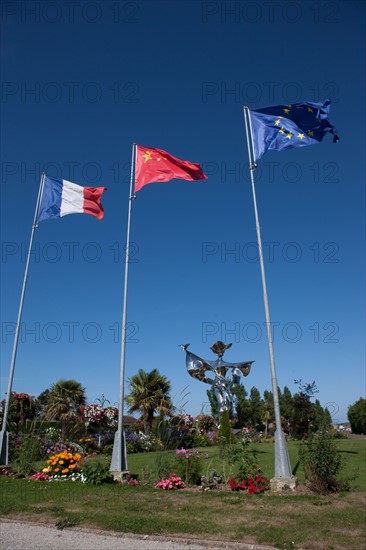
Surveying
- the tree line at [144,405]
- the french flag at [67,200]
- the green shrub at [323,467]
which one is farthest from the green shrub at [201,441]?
the green shrub at [323,467]

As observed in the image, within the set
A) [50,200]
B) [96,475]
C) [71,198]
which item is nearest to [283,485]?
[96,475]

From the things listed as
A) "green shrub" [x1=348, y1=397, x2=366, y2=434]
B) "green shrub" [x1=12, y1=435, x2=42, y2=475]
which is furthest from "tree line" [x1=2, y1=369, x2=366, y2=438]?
"green shrub" [x1=348, y1=397, x2=366, y2=434]

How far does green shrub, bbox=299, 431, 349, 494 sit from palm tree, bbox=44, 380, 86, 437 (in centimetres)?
1777

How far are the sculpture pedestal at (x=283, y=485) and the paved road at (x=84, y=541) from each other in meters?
3.97

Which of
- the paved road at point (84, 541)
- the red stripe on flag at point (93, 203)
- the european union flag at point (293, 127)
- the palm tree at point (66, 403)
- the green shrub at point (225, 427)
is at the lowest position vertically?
the paved road at point (84, 541)

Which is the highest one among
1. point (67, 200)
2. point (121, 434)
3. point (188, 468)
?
point (67, 200)

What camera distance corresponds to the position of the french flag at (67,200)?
1496 centimetres

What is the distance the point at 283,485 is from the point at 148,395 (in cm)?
2096

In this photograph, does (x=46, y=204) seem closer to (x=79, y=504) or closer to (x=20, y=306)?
(x=20, y=306)

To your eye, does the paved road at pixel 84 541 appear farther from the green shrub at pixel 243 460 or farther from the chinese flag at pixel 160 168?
the chinese flag at pixel 160 168

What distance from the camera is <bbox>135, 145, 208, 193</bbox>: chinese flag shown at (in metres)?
13.7

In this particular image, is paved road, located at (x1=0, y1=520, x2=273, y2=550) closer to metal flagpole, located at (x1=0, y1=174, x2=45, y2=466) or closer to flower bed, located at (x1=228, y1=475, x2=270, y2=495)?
flower bed, located at (x1=228, y1=475, x2=270, y2=495)

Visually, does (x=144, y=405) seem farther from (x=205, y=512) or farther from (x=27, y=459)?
(x=205, y=512)

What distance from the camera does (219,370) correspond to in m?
24.8
